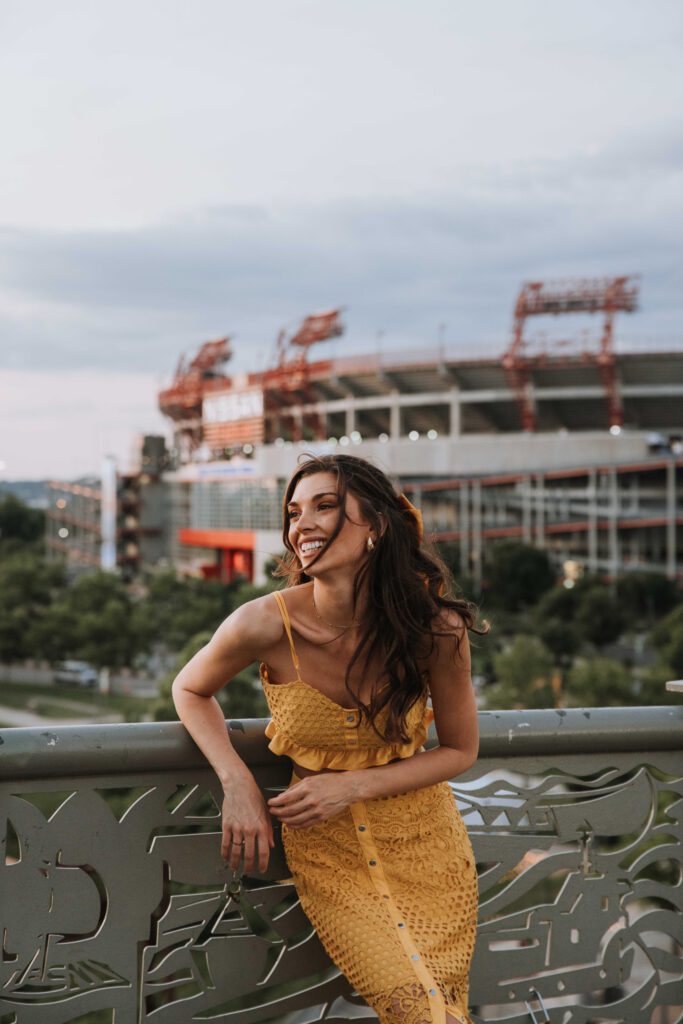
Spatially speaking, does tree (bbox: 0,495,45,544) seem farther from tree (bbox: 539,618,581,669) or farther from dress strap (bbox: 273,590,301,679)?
dress strap (bbox: 273,590,301,679)

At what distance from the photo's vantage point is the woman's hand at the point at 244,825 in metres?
2.26

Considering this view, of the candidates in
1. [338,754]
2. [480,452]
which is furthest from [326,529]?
[480,452]

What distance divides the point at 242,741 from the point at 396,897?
53cm

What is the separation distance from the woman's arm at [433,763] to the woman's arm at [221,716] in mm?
71

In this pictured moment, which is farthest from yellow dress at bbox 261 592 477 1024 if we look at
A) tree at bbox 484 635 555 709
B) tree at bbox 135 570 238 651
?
tree at bbox 135 570 238 651

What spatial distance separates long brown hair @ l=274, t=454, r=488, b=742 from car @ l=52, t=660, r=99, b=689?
31.7 metres

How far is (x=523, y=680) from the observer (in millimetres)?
19422

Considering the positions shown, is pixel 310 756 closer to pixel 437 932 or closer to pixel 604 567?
pixel 437 932

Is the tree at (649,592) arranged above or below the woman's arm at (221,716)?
below

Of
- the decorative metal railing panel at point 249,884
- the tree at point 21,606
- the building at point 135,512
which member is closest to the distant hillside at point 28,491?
the building at point 135,512

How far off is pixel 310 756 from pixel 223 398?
5904 centimetres

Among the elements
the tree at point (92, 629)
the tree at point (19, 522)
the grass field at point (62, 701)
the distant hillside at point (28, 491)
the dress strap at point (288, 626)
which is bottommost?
the grass field at point (62, 701)

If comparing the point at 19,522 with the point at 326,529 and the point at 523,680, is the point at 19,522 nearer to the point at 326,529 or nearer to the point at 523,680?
the point at 523,680

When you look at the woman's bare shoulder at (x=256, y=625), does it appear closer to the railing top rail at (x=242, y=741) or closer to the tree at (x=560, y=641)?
the railing top rail at (x=242, y=741)
